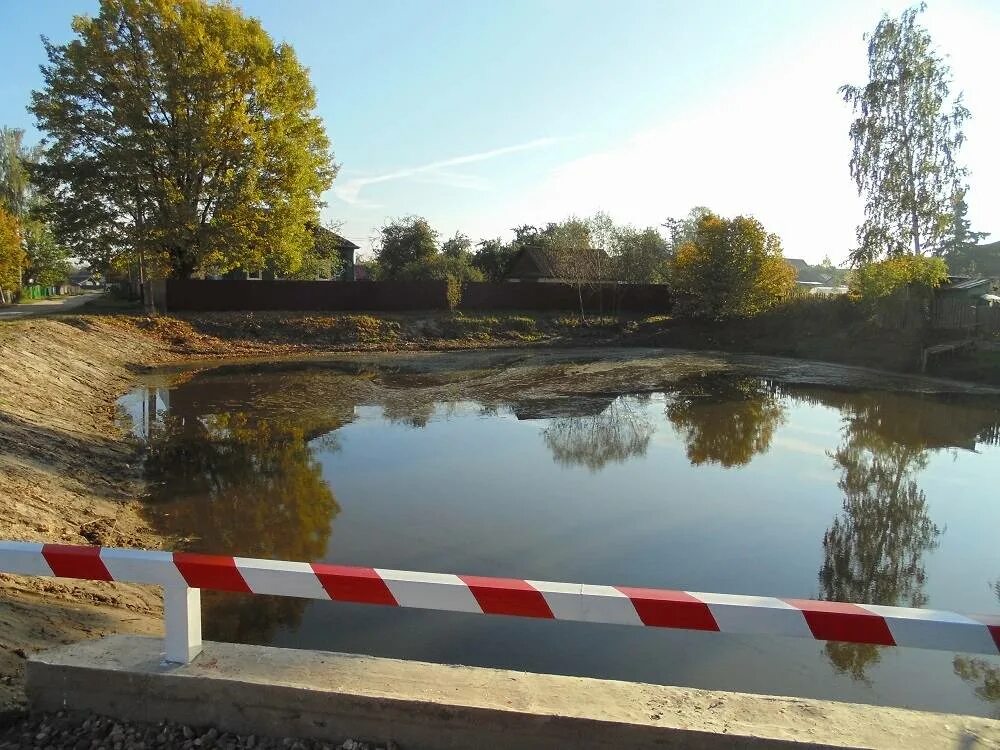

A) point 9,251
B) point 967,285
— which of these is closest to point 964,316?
point 967,285

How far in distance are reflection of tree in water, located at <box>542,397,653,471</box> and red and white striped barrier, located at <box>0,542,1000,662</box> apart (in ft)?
27.1

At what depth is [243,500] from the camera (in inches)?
354

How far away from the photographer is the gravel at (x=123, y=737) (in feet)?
9.84

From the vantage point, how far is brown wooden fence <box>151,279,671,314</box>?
3100cm

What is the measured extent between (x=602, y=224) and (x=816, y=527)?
46.4 meters

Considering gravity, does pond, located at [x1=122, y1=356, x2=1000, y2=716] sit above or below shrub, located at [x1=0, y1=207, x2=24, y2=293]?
below

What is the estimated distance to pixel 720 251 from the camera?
3181cm

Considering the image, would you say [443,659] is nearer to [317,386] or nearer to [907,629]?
[907,629]

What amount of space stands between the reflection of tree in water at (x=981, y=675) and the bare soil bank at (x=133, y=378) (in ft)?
19.4

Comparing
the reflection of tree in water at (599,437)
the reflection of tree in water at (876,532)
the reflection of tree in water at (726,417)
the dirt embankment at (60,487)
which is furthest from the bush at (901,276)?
the dirt embankment at (60,487)

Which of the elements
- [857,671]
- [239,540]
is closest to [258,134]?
[239,540]

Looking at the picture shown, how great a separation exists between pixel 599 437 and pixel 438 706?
10778 millimetres

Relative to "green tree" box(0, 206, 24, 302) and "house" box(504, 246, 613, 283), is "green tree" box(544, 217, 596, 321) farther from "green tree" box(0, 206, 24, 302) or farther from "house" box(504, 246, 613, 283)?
"green tree" box(0, 206, 24, 302)

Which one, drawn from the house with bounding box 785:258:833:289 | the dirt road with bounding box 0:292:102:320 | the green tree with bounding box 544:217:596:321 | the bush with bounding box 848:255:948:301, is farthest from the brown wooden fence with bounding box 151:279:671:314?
the house with bounding box 785:258:833:289
